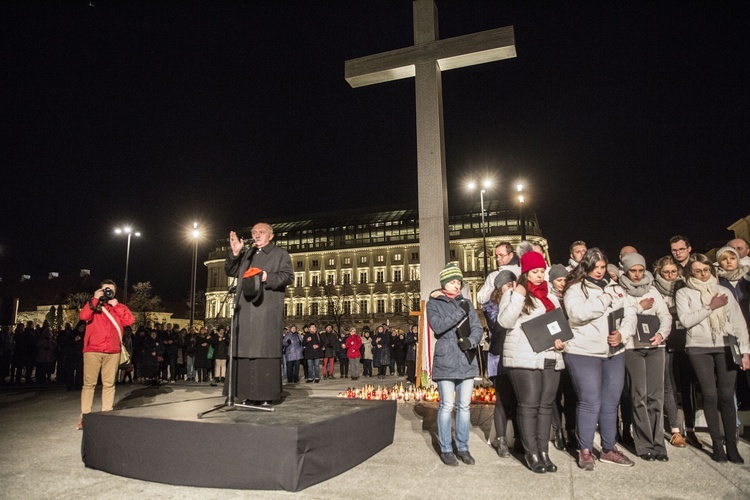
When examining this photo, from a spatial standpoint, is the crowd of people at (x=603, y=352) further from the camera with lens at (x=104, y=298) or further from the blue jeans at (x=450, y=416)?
the camera with lens at (x=104, y=298)

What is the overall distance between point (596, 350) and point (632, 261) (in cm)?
133

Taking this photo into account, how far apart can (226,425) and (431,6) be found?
10.1m

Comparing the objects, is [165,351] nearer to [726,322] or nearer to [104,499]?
[104,499]

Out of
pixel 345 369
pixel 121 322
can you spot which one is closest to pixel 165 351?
pixel 345 369

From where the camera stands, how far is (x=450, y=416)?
546cm

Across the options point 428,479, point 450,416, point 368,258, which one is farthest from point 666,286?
point 368,258

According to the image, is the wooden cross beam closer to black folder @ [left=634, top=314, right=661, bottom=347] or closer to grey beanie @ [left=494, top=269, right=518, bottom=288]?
grey beanie @ [left=494, top=269, right=518, bottom=288]

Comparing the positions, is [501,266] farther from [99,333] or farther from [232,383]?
[99,333]

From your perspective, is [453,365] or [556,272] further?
[556,272]

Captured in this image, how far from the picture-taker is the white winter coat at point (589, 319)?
16.9 feet

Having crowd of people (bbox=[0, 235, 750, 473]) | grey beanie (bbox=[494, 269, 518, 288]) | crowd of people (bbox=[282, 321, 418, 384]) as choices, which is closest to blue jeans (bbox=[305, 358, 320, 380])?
crowd of people (bbox=[282, 321, 418, 384])

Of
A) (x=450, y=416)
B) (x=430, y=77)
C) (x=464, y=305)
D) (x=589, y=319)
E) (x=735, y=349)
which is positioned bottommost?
(x=450, y=416)

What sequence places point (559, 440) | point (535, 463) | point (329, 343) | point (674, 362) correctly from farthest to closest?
point (329, 343)
point (674, 362)
point (559, 440)
point (535, 463)

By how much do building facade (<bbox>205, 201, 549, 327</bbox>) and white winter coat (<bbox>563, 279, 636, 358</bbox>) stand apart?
72800 millimetres
